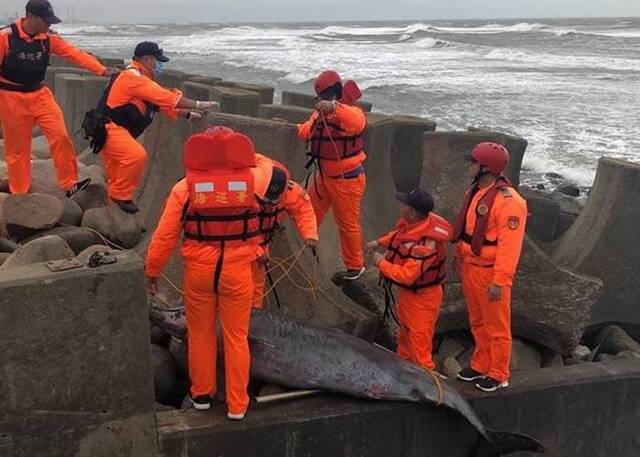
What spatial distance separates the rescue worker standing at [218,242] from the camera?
4.16m

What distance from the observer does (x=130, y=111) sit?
6.40 metres

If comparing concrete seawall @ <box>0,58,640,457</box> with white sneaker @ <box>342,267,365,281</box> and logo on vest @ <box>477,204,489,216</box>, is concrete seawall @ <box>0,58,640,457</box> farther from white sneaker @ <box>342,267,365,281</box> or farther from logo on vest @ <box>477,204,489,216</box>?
logo on vest @ <box>477,204,489,216</box>

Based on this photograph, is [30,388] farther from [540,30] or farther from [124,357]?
[540,30]

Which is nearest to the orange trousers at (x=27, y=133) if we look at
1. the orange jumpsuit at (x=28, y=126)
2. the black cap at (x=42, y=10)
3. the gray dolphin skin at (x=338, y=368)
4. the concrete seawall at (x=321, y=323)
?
the orange jumpsuit at (x=28, y=126)

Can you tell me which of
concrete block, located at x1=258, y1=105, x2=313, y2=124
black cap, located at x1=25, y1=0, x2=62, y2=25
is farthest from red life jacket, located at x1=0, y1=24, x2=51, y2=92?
concrete block, located at x1=258, y1=105, x2=313, y2=124

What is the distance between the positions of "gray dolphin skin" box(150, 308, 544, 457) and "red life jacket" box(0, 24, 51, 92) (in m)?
2.99

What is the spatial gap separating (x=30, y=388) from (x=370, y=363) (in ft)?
6.86

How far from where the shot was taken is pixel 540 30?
73.1 meters

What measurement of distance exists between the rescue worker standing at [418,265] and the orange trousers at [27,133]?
3.20 meters

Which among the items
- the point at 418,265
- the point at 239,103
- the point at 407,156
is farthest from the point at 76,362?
the point at 407,156

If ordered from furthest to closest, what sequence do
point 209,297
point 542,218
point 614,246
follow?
1. point 542,218
2. point 614,246
3. point 209,297

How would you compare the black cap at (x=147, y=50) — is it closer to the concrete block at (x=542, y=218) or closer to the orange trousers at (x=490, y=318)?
the orange trousers at (x=490, y=318)

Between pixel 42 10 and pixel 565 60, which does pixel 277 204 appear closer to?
pixel 42 10

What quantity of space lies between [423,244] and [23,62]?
3963 millimetres
